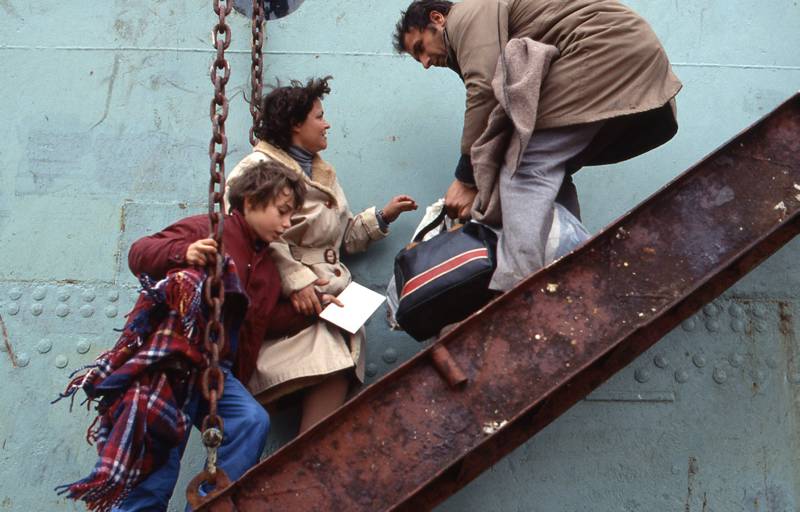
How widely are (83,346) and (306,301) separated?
3.19 ft

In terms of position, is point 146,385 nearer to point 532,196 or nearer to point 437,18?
point 532,196

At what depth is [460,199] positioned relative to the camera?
3020 millimetres

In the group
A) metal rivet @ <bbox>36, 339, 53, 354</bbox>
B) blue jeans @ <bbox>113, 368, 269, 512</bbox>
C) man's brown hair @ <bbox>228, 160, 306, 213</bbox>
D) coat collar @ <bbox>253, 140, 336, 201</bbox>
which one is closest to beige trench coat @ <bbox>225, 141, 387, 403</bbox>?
coat collar @ <bbox>253, 140, 336, 201</bbox>

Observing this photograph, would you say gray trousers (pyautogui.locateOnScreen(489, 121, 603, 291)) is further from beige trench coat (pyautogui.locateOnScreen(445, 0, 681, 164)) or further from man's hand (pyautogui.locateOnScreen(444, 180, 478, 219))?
man's hand (pyautogui.locateOnScreen(444, 180, 478, 219))

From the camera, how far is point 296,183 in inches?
109

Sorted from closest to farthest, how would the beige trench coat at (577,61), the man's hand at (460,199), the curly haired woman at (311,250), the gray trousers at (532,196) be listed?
the gray trousers at (532,196) < the beige trench coat at (577,61) < the curly haired woman at (311,250) < the man's hand at (460,199)

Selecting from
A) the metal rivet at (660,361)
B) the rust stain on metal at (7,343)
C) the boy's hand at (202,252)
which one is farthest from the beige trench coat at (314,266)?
the metal rivet at (660,361)

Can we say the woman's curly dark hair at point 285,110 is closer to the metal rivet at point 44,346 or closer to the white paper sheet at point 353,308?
the white paper sheet at point 353,308

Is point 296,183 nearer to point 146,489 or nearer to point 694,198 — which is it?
point 146,489

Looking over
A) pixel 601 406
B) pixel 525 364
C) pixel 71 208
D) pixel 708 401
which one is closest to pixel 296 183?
pixel 525 364

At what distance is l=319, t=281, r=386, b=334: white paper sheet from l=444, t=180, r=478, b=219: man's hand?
409mm

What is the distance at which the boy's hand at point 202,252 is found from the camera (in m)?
2.38

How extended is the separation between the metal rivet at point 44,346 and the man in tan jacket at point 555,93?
5.32 ft

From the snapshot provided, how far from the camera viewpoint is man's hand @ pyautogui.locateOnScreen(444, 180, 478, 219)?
3010mm
